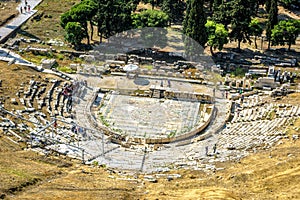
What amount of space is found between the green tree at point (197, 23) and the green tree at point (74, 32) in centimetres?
1301

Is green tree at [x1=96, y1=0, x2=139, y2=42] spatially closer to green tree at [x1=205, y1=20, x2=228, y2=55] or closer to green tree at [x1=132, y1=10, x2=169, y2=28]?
green tree at [x1=132, y1=10, x2=169, y2=28]

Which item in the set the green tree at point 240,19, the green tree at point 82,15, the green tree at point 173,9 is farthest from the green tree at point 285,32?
the green tree at point 82,15

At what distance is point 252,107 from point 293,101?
414 centimetres

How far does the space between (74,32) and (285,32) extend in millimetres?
25946

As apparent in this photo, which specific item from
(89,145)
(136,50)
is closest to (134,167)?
(89,145)

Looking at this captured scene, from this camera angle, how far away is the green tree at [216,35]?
207ft

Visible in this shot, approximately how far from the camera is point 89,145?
4528 cm

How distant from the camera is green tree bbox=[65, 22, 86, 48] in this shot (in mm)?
63906

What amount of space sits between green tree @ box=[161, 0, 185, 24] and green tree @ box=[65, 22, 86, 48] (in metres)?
13.5

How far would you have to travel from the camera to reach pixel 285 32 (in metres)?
65.1

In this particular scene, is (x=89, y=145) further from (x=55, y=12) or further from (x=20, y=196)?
(x=55, y=12)

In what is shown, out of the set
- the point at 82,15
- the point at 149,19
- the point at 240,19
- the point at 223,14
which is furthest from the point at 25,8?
the point at 240,19

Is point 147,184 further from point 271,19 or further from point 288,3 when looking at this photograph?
point 288,3

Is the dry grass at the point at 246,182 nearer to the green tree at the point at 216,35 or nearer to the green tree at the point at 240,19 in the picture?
the green tree at the point at 216,35
